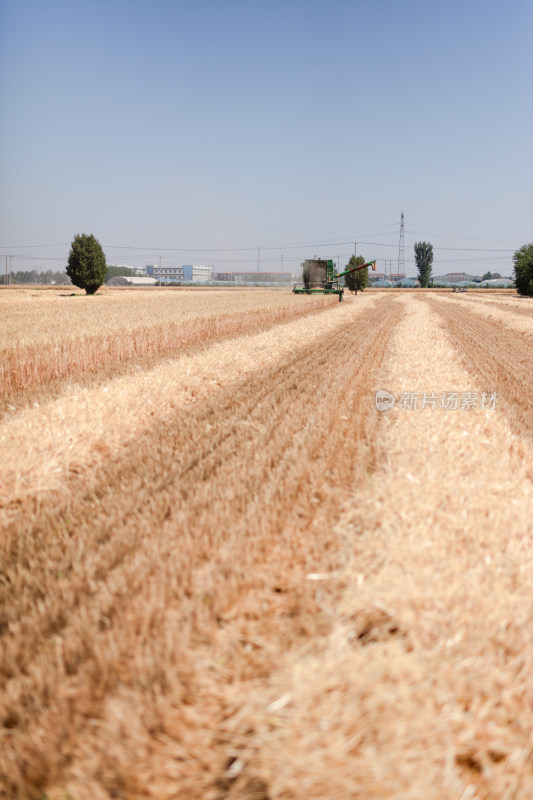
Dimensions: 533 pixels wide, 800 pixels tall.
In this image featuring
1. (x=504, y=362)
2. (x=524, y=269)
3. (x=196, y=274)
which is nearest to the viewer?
(x=504, y=362)

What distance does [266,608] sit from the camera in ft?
7.77

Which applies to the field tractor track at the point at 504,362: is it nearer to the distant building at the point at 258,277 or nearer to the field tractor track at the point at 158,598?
the field tractor track at the point at 158,598

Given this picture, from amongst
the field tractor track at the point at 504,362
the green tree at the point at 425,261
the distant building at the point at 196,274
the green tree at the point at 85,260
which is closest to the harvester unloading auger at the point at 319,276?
the field tractor track at the point at 504,362

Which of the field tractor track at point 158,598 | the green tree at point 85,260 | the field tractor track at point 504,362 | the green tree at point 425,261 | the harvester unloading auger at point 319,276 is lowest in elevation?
the field tractor track at point 158,598

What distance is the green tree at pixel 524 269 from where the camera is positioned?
5970 cm

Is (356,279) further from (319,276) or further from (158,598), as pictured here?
(158,598)

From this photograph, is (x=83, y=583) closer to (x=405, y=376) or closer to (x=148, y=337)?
(x=405, y=376)

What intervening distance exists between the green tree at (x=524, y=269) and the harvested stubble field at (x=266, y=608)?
208ft

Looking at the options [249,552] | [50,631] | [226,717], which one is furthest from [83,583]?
[226,717]

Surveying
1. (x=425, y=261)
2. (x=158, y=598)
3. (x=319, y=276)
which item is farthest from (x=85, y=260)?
(x=425, y=261)

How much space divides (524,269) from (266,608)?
6871 cm

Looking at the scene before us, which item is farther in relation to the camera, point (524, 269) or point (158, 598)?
point (524, 269)

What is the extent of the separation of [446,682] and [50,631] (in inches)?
67.6

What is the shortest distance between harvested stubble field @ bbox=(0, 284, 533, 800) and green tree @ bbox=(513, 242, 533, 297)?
63.3 m
